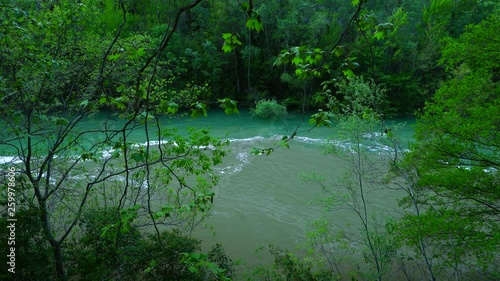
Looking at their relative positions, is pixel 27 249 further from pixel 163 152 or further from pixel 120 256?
pixel 163 152

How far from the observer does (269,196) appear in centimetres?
1184

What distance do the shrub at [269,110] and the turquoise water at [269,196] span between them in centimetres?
392

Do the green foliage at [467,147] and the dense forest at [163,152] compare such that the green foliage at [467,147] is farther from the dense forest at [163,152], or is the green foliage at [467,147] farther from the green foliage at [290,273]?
the green foliage at [290,273]

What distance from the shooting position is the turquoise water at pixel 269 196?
31.2ft

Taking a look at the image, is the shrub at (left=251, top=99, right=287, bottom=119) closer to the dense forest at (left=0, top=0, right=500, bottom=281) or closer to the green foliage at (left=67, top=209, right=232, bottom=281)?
the dense forest at (left=0, top=0, right=500, bottom=281)

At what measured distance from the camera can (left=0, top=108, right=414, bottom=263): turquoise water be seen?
31.2 feet

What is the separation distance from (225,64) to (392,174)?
19539mm

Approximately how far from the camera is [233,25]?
977 inches

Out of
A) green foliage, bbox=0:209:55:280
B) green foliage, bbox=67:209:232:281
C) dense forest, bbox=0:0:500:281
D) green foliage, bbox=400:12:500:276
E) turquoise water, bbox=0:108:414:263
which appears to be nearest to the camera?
dense forest, bbox=0:0:500:281

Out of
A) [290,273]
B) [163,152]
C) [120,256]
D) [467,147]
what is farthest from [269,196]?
[120,256]

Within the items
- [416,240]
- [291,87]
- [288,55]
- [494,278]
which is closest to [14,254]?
[288,55]

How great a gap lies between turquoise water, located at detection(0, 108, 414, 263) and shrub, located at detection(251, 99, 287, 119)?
3.92m

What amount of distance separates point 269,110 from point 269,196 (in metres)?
10.5

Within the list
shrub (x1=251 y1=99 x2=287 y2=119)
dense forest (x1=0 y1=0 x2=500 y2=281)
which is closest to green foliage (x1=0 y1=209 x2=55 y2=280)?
dense forest (x1=0 y1=0 x2=500 y2=281)
